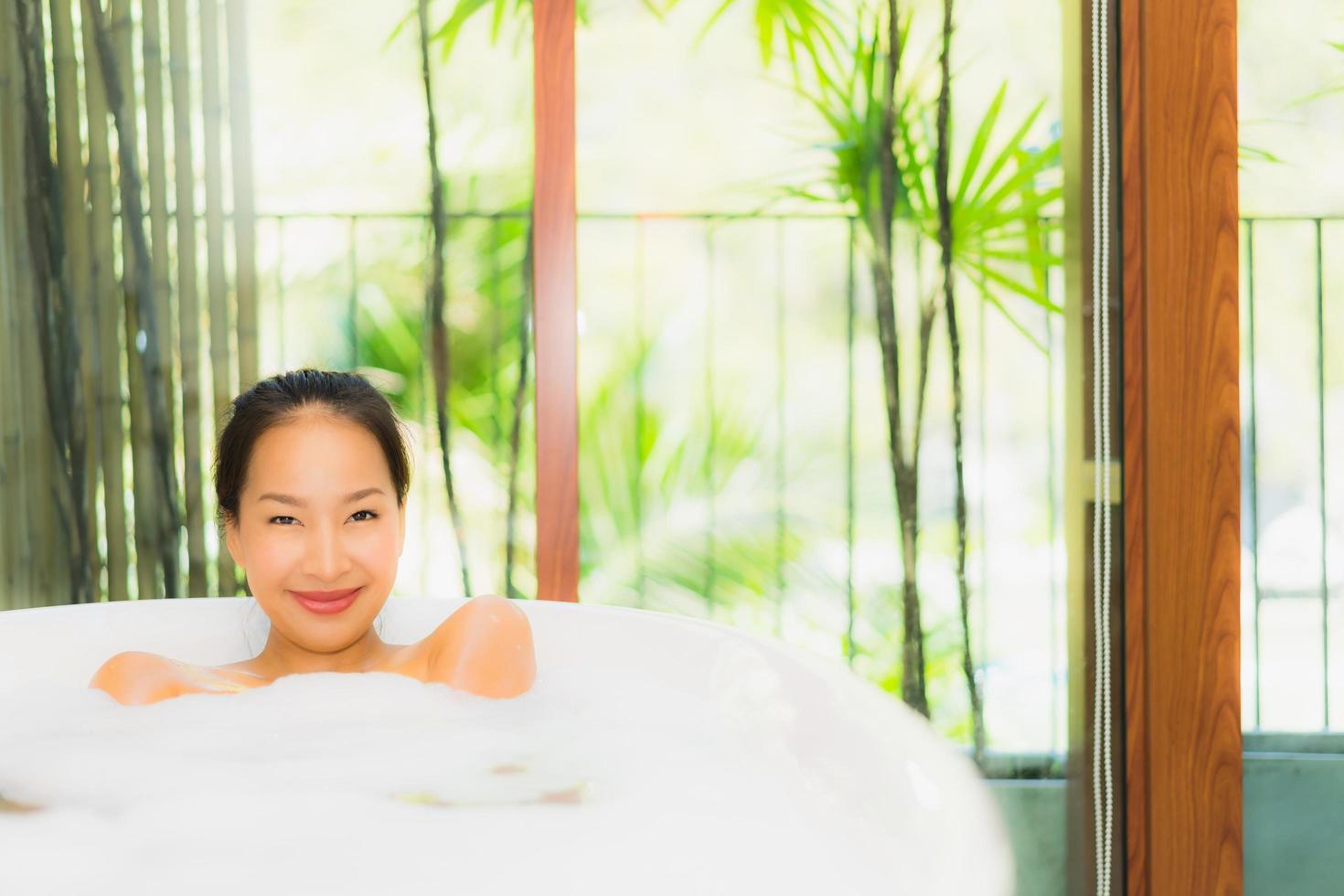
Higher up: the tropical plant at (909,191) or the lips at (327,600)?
the tropical plant at (909,191)

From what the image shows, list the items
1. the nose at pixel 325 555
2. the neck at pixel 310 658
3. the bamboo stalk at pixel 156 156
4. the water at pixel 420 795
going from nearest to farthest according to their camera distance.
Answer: the water at pixel 420 795
the nose at pixel 325 555
the neck at pixel 310 658
the bamboo stalk at pixel 156 156

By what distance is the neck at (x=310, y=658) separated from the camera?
140cm

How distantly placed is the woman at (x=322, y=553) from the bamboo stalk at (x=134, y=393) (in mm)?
649

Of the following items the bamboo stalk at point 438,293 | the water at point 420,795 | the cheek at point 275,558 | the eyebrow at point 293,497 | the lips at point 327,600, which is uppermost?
the bamboo stalk at point 438,293

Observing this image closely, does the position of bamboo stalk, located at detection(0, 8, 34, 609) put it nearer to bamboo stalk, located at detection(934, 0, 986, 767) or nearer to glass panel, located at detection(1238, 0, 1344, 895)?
bamboo stalk, located at detection(934, 0, 986, 767)

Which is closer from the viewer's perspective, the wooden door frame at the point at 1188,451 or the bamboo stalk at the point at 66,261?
the wooden door frame at the point at 1188,451

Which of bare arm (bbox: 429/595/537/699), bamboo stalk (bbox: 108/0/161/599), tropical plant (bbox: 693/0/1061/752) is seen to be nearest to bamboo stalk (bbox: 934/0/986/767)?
tropical plant (bbox: 693/0/1061/752)

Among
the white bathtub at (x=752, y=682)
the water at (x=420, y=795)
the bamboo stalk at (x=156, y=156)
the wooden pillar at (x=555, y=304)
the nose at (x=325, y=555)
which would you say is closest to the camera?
the white bathtub at (x=752, y=682)

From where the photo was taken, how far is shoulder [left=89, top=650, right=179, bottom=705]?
1.33 meters

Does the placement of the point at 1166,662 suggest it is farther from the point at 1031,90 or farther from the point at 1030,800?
the point at 1031,90

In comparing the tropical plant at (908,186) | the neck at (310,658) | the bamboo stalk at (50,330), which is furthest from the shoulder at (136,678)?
the tropical plant at (908,186)

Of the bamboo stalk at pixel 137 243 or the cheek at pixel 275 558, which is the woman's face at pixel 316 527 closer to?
the cheek at pixel 275 558

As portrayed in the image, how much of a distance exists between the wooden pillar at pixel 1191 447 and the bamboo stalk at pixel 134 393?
165 centimetres

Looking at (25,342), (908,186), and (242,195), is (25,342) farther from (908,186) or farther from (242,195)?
(908,186)
